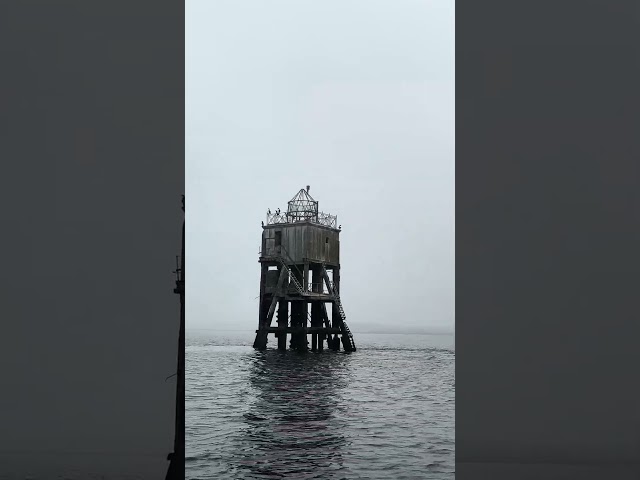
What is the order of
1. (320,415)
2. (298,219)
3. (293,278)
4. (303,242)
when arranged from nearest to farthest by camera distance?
(320,415) → (293,278) → (303,242) → (298,219)

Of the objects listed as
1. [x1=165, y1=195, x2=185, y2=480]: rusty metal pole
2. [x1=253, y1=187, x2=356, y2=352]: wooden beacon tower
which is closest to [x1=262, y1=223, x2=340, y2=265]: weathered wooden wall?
[x1=253, y1=187, x2=356, y2=352]: wooden beacon tower

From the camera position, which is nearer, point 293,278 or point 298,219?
point 293,278

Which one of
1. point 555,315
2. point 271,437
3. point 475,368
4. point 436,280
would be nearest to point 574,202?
point 555,315

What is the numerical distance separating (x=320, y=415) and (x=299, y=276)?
6.15 meters

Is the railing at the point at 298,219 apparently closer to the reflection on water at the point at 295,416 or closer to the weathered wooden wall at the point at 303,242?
the weathered wooden wall at the point at 303,242

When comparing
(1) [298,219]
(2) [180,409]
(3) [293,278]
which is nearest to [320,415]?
(3) [293,278]

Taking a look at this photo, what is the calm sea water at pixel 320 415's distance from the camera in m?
8.12

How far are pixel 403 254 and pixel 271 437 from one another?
24906mm

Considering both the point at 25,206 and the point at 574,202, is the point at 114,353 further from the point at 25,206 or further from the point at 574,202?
the point at 574,202

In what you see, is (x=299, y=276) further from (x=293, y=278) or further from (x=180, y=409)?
(x=180, y=409)

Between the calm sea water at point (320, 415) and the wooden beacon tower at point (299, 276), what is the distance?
2.54ft

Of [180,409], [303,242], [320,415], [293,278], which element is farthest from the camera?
[303,242]

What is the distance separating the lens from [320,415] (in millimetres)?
15609

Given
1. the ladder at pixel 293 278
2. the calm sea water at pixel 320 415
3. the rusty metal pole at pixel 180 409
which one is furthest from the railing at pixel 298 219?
the rusty metal pole at pixel 180 409
